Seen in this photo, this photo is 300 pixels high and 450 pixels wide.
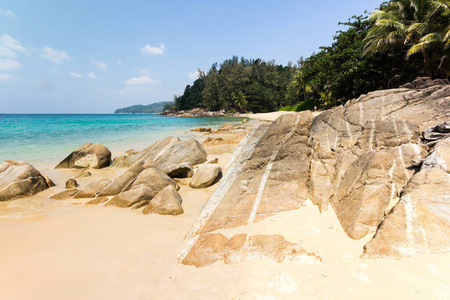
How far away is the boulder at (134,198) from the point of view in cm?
663

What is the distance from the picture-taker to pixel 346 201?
457 centimetres

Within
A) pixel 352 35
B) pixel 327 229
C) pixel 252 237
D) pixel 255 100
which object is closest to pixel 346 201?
→ pixel 327 229

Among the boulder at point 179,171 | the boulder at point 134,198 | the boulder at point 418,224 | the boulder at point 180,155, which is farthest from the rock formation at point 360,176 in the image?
the boulder at point 180,155

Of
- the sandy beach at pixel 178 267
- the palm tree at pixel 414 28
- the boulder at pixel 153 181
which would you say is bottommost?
the sandy beach at pixel 178 267

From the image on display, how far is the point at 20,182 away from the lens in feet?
25.2

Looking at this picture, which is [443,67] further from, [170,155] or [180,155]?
[170,155]

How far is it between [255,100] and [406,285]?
84.7m

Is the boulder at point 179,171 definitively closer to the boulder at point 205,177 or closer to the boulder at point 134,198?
the boulder at point 205,177

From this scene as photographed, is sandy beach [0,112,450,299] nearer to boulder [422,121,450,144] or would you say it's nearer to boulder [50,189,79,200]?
boulder [50,189,79,200]

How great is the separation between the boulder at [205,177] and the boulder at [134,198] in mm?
1784

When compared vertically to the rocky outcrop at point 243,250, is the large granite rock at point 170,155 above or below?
above

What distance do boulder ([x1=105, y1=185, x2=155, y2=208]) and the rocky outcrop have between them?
10.5 ft

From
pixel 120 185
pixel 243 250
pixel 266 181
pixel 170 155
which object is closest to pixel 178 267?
pixel 243 250

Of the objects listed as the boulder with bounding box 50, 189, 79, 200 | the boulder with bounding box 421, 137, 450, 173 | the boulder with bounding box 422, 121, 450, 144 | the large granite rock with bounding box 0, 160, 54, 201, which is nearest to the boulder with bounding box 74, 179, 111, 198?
the boulder with bounding box 50, 189, 79, 200
